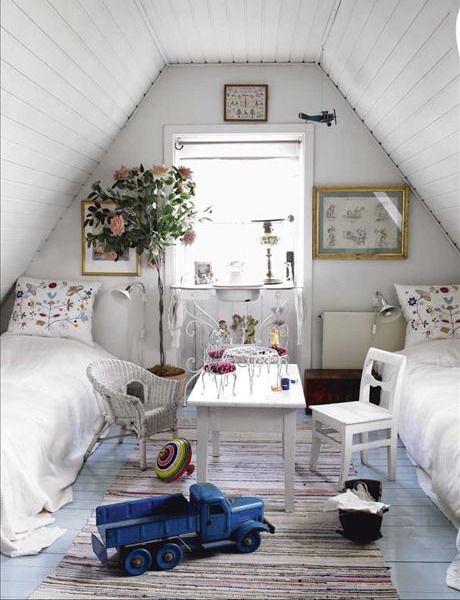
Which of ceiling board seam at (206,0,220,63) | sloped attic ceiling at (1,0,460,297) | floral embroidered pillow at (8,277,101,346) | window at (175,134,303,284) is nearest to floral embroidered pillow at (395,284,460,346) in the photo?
sloped attic ceiling at (1,0,460,297)

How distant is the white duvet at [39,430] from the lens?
8.46 ft

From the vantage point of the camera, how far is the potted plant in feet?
13.9

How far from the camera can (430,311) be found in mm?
4273

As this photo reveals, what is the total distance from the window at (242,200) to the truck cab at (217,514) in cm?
240

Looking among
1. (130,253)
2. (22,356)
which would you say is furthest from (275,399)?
(130,253)

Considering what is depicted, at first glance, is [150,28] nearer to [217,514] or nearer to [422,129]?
[422,129]

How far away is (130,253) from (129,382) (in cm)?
120

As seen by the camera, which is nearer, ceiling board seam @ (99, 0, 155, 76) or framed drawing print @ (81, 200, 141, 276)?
ceiling board seam @ (99, 0, 155, 76)

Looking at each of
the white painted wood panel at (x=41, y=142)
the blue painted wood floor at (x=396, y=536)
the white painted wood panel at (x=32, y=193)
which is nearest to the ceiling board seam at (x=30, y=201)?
the white painted wood panel at (x=32, y=193)

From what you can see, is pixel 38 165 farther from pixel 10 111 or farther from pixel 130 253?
pixel 130 253

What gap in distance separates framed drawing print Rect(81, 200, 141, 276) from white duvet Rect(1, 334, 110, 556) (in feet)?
2.16

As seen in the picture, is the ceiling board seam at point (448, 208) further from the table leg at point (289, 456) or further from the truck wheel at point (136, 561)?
the truck wheel at point (136, 561)

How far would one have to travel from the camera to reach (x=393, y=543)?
259 cm

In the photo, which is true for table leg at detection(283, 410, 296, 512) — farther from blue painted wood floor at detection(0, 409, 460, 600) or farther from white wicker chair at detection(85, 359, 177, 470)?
white wicker chair at detection(85, 359, 177, 470)
